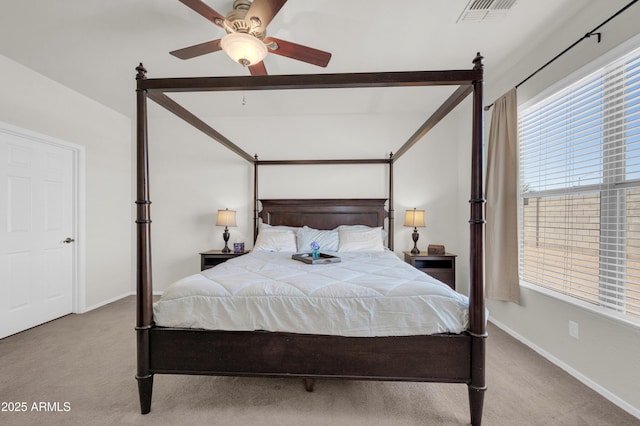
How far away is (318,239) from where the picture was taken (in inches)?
135

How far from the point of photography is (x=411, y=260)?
11.5 feet

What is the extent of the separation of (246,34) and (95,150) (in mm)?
3120

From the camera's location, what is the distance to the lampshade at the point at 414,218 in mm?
Result: 3627

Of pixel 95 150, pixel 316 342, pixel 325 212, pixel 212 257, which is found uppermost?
pixel 95 150

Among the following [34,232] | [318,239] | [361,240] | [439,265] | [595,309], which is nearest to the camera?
[595,309]

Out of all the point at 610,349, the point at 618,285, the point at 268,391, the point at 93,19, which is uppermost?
the point at 93,19

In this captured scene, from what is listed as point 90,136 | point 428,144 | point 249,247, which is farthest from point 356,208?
point 90,136

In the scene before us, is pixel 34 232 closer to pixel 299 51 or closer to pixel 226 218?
pixel 226 218

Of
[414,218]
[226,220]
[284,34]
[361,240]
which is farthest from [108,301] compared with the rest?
[414,218]

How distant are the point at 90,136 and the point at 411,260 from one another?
4342 millimetres

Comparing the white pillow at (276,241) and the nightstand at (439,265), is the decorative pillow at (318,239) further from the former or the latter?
the nightstand at (439,265)

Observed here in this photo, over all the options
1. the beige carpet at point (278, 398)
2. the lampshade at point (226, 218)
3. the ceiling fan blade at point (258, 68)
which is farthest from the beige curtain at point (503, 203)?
the lampshade at point (226, 218)

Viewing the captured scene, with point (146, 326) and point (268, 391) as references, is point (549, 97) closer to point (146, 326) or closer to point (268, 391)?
point (268, 391)

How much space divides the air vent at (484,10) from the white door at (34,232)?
4157 millimetres
